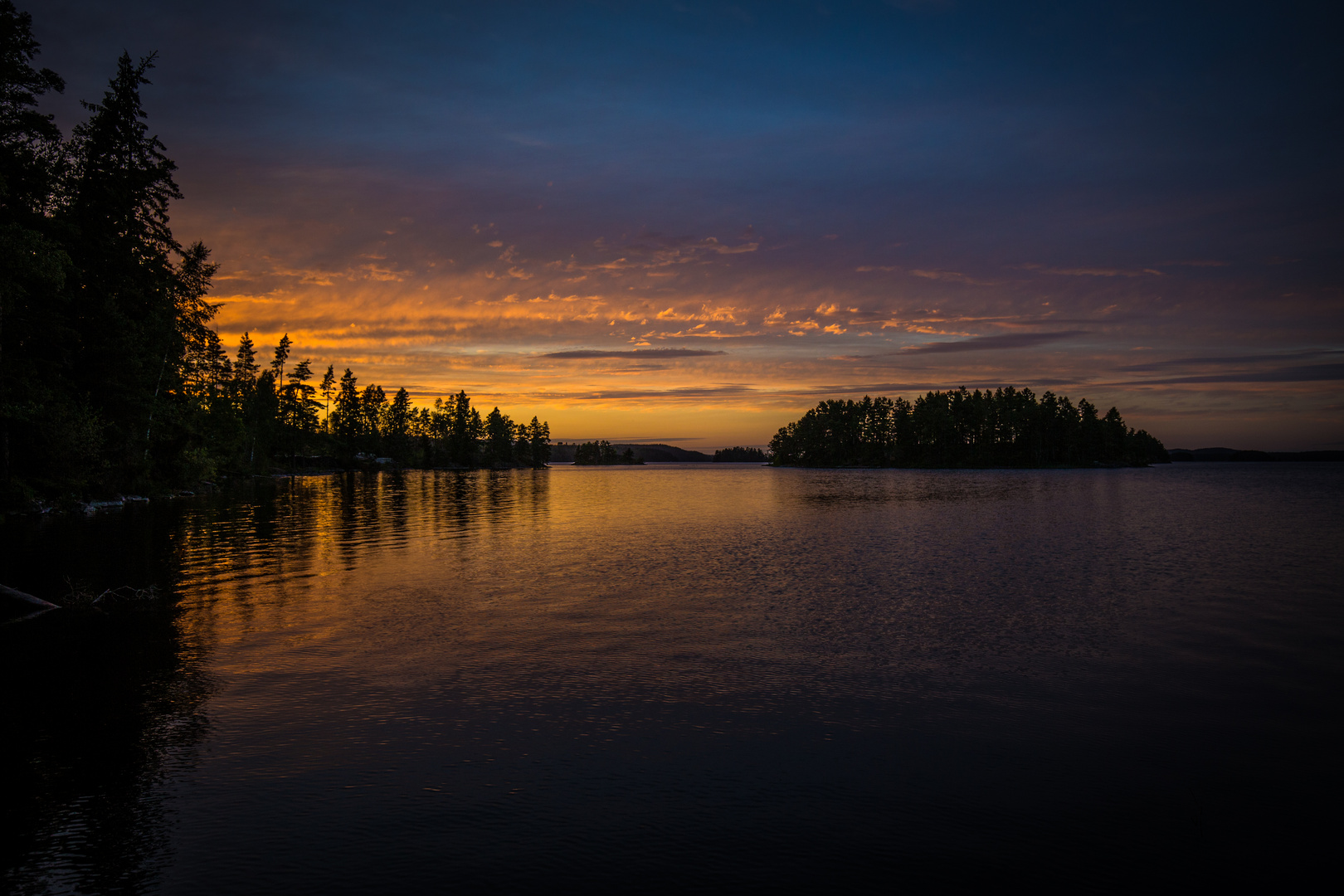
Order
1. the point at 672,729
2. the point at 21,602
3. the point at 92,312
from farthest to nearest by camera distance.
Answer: the point at 92,312 < the point at 21,602 < the point at 672,729

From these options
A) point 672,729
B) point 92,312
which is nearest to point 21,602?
point 672,729

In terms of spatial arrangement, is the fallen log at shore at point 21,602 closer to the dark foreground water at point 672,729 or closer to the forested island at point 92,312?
the dark foreground water at point 672,729

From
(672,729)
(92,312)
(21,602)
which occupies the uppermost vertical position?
(92,312)

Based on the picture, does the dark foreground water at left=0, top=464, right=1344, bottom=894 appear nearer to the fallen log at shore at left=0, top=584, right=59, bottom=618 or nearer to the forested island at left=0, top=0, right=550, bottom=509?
the fallen log at shore at left=0, top=584, right=59, bottom=618

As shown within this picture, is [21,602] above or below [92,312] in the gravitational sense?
below

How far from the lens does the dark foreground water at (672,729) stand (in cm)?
776

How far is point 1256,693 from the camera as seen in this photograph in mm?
13250

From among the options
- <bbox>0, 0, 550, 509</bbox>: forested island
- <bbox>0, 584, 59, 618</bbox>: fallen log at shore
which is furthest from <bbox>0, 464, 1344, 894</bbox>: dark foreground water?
<bbox>0, 0, 550, 509</bbox>: forested island

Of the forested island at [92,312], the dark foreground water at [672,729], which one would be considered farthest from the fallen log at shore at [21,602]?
the forested island at [92,312]

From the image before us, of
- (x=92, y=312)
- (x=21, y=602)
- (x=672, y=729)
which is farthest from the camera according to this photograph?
(x=92, y=312)

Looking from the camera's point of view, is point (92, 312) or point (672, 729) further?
point (92, 312)

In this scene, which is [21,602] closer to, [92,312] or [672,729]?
[672,729]

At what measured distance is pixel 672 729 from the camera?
37.3 feet

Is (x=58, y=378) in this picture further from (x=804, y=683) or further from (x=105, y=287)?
(x=804, y=683)
